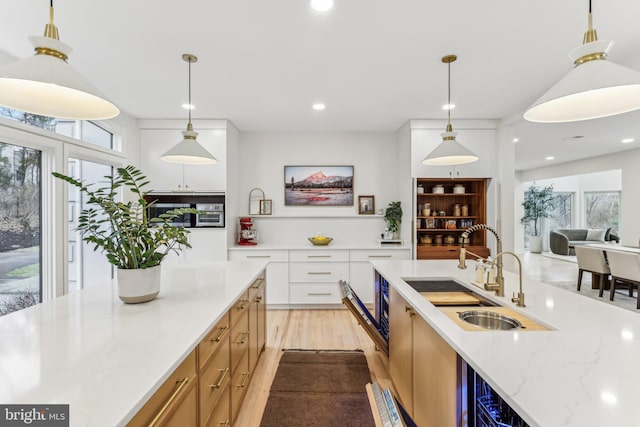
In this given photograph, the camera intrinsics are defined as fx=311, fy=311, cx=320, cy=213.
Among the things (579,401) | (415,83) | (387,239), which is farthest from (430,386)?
(387,239)

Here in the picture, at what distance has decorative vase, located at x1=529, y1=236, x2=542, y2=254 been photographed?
9.88m

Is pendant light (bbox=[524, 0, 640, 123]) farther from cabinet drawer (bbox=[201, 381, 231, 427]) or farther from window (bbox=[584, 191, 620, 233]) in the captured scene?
window (bbox=[584, 191, 620, 233])

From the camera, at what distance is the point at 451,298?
77.9 inches

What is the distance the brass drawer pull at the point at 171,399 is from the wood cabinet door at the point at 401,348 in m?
1.25

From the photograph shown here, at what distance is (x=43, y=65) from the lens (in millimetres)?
997

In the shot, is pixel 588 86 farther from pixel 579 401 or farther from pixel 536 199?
pixel 536 199

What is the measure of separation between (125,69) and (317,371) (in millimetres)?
3157

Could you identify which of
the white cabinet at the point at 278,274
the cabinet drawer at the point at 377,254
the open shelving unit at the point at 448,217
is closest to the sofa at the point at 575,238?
the open shelving unit at the point at 448,217

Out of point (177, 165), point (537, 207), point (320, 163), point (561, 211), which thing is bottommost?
point (561, 211)

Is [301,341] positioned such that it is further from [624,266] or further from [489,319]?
[624,266]

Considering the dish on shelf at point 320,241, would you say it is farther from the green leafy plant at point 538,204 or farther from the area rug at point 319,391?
the green leafy plant at point 538,204

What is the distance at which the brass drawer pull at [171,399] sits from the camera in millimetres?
946

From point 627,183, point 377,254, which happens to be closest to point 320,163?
point 377,254

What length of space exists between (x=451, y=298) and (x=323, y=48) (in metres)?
2.04
